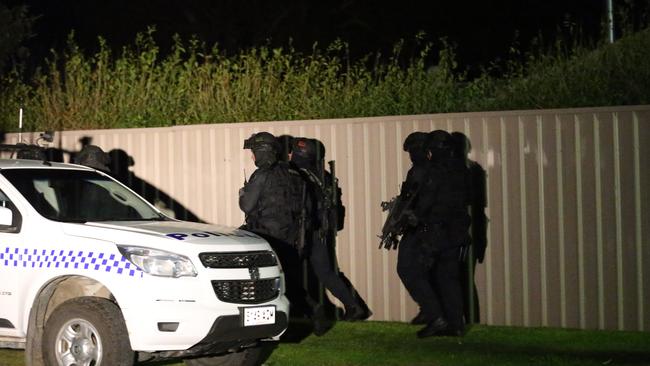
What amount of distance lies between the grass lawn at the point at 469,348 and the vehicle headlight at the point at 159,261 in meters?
1.69

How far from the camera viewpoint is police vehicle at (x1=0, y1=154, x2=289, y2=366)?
8.38m

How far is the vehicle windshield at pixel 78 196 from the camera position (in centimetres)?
940

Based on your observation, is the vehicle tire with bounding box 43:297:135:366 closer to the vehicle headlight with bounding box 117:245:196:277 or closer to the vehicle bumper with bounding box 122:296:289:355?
the vehicle bumper with bounding box 122:296:289:355

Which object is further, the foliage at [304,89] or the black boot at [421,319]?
the foliage at [304,89]

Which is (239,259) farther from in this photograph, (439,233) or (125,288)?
(439,233)

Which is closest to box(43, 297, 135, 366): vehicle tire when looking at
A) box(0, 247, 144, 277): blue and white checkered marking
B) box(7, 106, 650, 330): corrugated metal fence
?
box(0, 247, 144, 277): blue and white checkered marking

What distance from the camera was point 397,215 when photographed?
1091 cm

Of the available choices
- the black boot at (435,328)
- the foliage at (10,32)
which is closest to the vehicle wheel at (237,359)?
the black boot at (435,328)

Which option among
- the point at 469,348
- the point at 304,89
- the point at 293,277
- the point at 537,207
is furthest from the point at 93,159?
the point at 537,207

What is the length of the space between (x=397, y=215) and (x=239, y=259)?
2.45m

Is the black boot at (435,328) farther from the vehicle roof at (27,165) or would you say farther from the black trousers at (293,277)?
the vehicle roof at (27,165)

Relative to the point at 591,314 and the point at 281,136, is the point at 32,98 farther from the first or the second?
the point at 591,314

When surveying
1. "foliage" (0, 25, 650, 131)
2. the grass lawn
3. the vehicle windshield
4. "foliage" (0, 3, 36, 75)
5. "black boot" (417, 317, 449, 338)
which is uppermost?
"foliage" (0, 3, 36, 75)

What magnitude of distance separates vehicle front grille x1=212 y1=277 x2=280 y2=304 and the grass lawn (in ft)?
3.42
